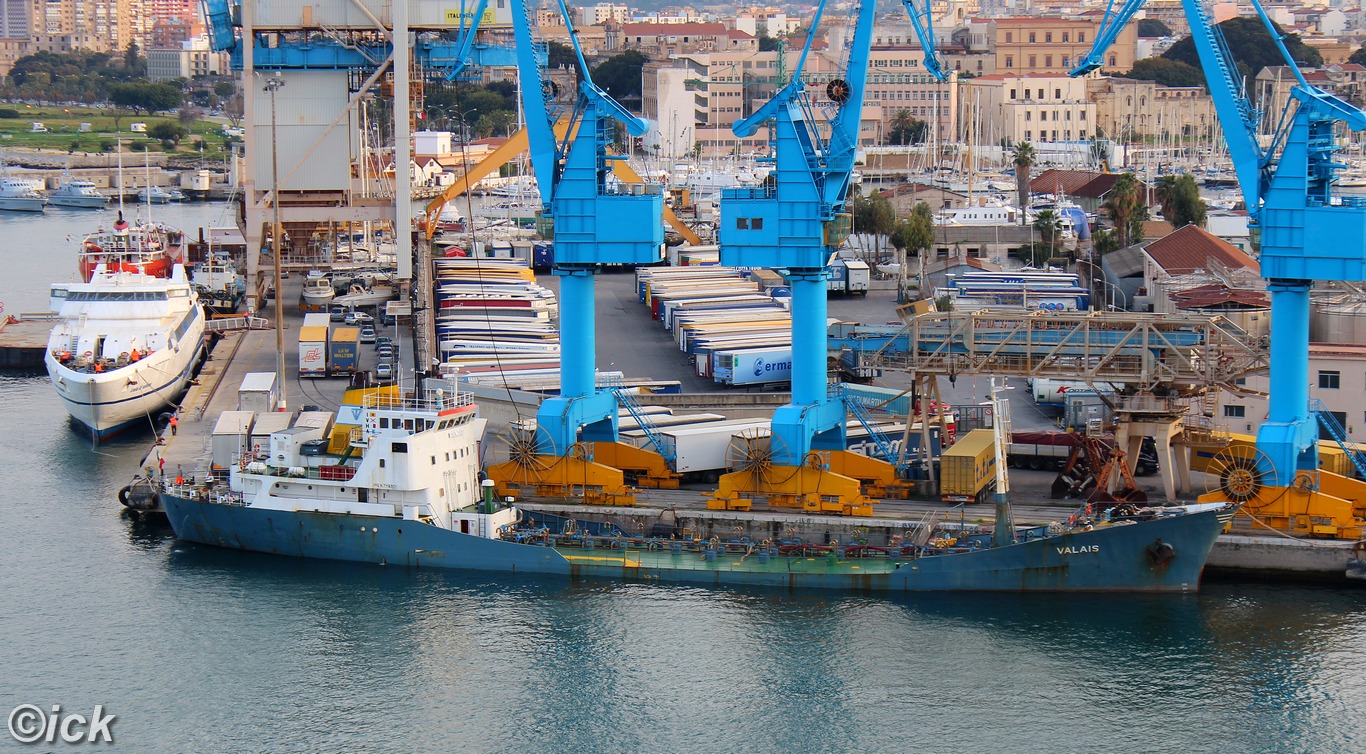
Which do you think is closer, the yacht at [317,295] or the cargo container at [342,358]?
the cargo container at [342,358]

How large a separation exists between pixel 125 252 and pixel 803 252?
72.4ft

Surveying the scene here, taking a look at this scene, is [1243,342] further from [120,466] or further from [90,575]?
[120,466]

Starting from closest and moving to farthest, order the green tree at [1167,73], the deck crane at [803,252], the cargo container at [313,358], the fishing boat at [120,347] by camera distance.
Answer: the deck crane at [803,252]
the fishing boat at [120,347]
the cargo container at [313,358]
the green tree at [1167,73]

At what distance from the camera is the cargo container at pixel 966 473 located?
29656mm

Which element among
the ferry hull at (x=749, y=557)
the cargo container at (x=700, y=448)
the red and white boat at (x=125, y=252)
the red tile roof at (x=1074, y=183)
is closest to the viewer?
the ferry hull at (x=749, y=557)

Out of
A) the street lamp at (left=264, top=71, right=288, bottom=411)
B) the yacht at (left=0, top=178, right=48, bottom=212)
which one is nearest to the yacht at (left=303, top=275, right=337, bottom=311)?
the street lamp at (left=264, top=71, right=288, bottom=411)

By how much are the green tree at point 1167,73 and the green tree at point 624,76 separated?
3496 centimetres

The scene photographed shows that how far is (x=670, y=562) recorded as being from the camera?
28797 millimetres

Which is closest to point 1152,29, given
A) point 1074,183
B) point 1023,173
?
point 1074,183

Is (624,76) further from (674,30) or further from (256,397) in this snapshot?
(256,397)

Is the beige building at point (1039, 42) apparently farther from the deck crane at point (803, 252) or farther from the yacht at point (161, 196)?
the deck crane at point (803, 252)

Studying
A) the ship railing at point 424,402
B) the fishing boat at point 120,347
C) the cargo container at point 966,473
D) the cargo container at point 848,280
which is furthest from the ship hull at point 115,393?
the cargo container at point 848,280

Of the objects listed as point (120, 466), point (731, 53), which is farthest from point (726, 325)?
point (731, 53)

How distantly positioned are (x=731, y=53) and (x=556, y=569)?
322 feet
